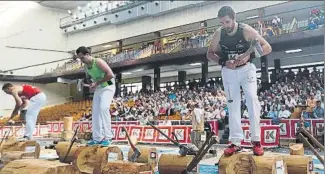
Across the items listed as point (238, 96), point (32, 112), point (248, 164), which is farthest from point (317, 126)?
point (32, 112)

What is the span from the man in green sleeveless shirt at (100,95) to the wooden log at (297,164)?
186 centimetres

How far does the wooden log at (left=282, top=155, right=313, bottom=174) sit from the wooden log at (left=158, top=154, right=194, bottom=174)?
2.26 ft

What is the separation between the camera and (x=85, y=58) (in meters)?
3.78

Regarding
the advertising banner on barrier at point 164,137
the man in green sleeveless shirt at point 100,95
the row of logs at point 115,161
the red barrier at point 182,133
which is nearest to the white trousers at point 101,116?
the man in green sleeveless shirt at point 100,95

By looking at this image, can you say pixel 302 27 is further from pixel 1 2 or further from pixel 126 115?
pixel 1 2

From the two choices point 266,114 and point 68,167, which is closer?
point 68,167

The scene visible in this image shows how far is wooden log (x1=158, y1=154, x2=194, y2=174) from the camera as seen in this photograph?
2.71 m

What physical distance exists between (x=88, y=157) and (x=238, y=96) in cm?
143

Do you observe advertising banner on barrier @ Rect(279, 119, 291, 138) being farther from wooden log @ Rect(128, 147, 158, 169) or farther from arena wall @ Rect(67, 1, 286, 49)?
arena wall @ Rect(67, 1, 286, 49)

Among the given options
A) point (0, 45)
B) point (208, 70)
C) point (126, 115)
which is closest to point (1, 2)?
point (0, 45)

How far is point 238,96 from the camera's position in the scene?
2811 millimetres

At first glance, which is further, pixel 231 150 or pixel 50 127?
pixel 50 127

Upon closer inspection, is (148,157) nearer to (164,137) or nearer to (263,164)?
(263,164)

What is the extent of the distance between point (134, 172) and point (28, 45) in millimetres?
3505
